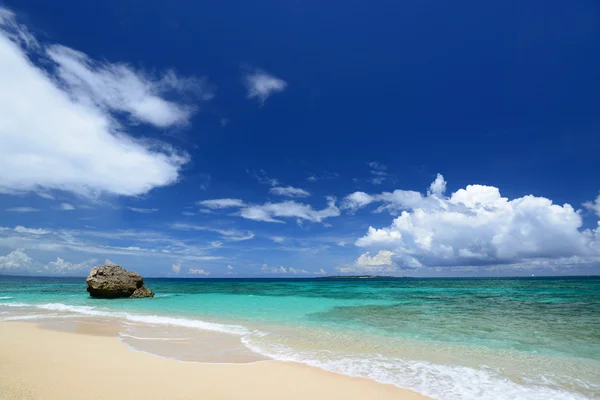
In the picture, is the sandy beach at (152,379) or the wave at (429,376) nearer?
the sandy beach at (152,379)

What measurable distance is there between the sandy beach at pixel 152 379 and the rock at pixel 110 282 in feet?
85.1

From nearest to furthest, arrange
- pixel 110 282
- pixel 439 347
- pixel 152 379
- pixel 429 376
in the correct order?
1. pixel 152 379
2. pixel 429 376
3. pixel 439 347
4. pixel 110 282

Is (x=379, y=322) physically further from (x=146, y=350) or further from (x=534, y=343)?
(x=146, y=350)

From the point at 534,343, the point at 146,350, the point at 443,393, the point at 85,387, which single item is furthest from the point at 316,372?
the point at 534,343

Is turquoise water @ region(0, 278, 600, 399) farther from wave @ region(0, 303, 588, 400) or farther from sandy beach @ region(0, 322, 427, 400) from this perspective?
sandy beach @ region(0, 322, 427, 400)

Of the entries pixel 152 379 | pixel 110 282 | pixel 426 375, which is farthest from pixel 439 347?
pixel 110 282

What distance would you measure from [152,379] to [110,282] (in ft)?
103

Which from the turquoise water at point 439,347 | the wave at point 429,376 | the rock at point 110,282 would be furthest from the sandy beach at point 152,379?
the rock at point 110,282

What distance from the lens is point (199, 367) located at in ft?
26.6

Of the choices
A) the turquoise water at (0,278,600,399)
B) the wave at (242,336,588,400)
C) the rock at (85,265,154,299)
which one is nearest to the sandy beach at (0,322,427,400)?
the wave at (242,336,588,400)

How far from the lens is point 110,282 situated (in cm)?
3247

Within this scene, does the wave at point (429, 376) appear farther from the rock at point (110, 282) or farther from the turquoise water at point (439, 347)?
the rock at point (110, 282)

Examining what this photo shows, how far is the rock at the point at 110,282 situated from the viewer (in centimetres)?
3244

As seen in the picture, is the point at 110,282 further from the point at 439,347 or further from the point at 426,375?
the point at 426,375
